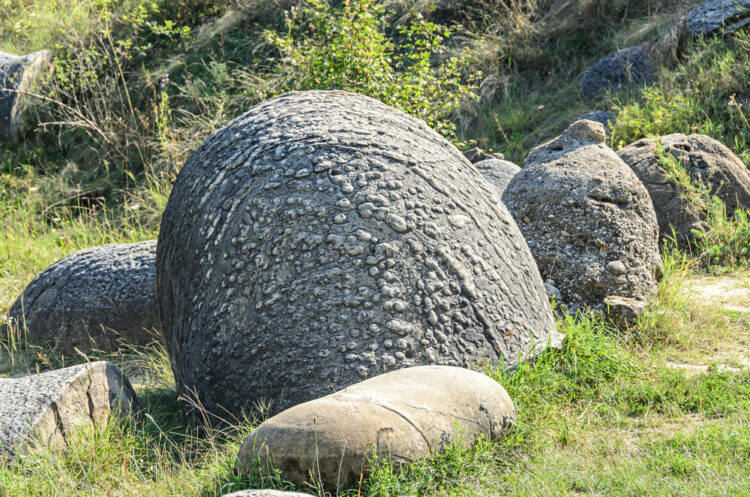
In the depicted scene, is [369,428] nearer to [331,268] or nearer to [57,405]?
[331,268]

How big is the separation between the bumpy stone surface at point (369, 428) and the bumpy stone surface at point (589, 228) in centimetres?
186

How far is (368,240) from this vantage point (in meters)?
3.24

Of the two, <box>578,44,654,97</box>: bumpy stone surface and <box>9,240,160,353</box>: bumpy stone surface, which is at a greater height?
<box>578,44,654,97</box>: bumpy stone surface

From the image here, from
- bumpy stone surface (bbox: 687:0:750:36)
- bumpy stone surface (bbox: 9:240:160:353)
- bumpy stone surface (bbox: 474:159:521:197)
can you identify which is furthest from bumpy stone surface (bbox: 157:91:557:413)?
bumpy stone surface (bbox: 687:0:750:36)

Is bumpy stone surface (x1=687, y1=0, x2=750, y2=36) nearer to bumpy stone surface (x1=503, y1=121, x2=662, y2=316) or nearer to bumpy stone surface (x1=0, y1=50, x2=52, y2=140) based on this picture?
bumpy stone surface (x1=503, y1=121, x2=662, y2=316)

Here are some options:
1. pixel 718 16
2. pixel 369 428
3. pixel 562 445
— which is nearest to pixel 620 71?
pixel 718 16

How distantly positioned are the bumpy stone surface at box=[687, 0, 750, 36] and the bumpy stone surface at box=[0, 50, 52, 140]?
9.82 meters

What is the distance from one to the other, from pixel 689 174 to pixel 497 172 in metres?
1.64

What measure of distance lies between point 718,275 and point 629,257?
1495 mm

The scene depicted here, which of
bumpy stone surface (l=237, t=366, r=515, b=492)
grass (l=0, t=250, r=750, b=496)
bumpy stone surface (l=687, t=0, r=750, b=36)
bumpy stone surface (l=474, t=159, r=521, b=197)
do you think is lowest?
grass (l=0, t=250, r=750, b=496)

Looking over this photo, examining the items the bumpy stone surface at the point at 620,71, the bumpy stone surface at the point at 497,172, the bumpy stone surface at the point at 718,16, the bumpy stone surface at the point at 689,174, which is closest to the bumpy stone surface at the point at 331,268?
the bumpy stone surface at the point at 497,172

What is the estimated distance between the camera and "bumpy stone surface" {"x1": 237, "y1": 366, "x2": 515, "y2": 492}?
2473mm

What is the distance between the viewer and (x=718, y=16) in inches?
350

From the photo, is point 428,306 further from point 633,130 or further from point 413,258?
point 633,130
